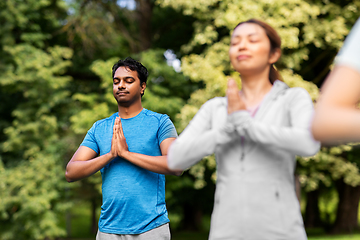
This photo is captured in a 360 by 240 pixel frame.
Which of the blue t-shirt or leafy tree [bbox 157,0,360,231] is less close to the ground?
leafy tree [bbox 157,0,360,231]

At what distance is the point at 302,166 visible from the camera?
40.6 ft

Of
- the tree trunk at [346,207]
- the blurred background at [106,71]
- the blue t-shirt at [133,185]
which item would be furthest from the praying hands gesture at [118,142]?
the tree trunk at [346,207]

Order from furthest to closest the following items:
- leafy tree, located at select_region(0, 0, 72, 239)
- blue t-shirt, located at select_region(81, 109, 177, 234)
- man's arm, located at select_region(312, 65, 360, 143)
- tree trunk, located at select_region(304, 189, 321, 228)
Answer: tree trunk, located at select_region(304, 189, 321, 228) → leafy tree, located at select_region(0, 0, 72, 239) → blue t-shirt, located at select_region(81, 109, 177, 234) → man's arm, located at select_region(312, 65, 360, 143)

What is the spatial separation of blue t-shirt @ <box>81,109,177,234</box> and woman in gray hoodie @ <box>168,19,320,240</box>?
1140 millimetres

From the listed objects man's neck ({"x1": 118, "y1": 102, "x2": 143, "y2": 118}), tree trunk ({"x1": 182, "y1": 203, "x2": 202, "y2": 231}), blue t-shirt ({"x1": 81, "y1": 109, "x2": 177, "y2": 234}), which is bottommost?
tree trunk ({"x1": 182, "y1": 203, "x2": 202, "y2": 231})

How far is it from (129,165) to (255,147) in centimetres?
137

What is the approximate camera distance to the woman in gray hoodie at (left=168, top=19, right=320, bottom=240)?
165 cm

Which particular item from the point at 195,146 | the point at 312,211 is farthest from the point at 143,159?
the point at 312,211

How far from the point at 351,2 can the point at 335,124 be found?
1246 centimetres

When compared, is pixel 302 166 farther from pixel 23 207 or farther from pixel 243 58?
pixel 243 58

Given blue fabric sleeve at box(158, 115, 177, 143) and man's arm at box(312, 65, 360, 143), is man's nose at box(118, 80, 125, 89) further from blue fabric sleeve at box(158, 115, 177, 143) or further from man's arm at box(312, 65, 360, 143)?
man's arm at box(312, 65, 360, 143)

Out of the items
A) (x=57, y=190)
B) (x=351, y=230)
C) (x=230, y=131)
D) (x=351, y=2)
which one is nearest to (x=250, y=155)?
(x=230, y=131)

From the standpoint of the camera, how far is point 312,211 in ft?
78.4

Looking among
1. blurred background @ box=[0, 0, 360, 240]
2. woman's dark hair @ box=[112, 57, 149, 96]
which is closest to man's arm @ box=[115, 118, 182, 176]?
woman's dark hair @ box=[112, 57, 149, 96]
